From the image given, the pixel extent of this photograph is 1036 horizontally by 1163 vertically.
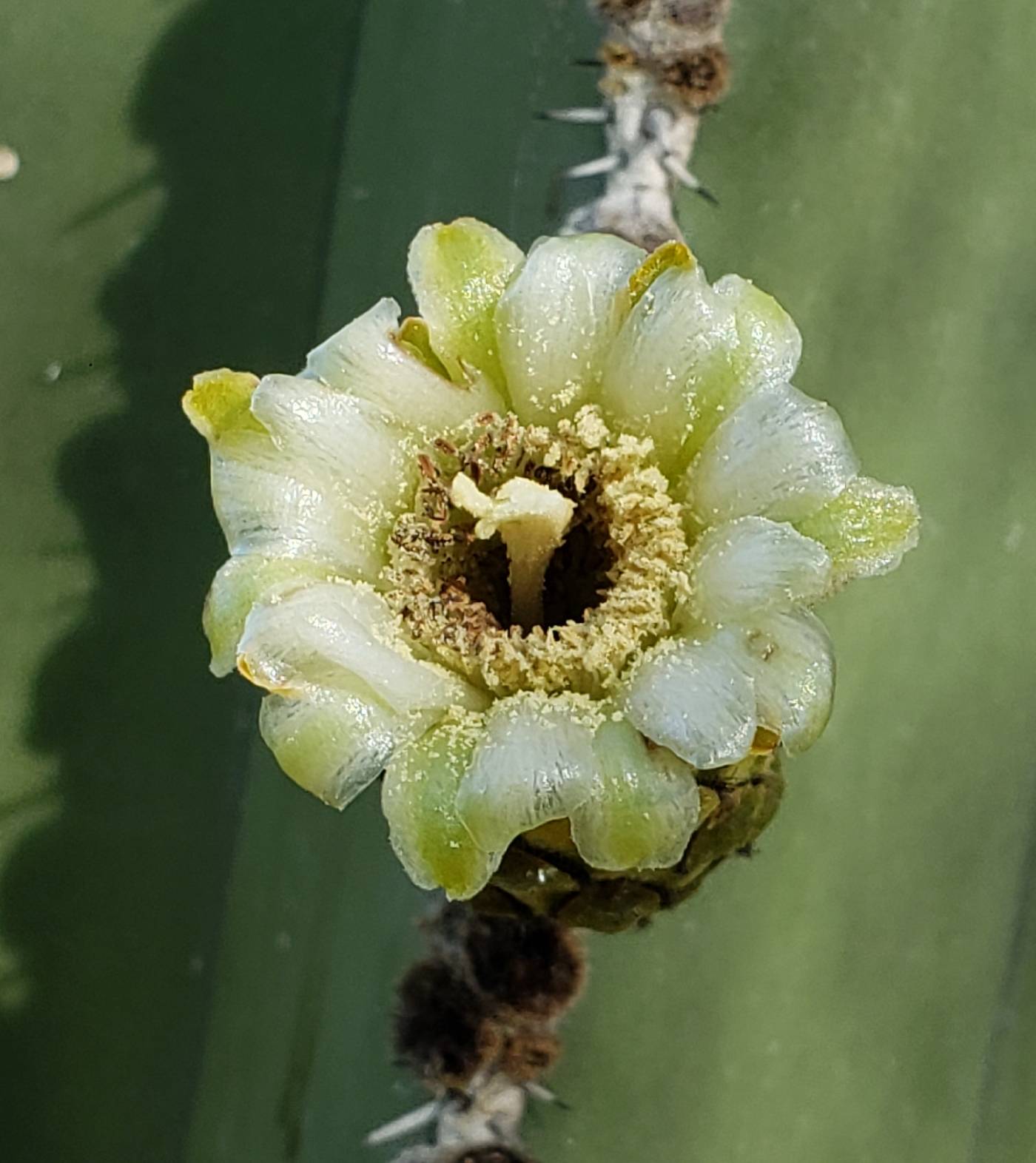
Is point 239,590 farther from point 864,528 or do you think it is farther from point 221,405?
point 864,528

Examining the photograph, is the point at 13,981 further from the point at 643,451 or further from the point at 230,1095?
the point at 643,451

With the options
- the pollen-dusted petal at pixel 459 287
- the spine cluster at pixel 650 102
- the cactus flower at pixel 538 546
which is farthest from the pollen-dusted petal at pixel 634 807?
the spine cluster at pixel 650 102

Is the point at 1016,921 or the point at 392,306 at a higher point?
the point at 392,306

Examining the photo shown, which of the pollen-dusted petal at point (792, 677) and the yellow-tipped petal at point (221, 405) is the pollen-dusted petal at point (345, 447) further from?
the pollen-dusted petal at point (792, 677)

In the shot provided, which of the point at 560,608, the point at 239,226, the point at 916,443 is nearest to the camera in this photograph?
the point at 560,608

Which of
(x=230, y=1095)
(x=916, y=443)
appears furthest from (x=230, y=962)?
(x=916, y=443)

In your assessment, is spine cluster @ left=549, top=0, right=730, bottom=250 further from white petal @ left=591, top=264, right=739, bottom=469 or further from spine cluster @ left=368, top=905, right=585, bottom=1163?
spine cluster @ left=368, top=905, right=585, bottom=1163

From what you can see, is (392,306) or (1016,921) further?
(1016,921)
